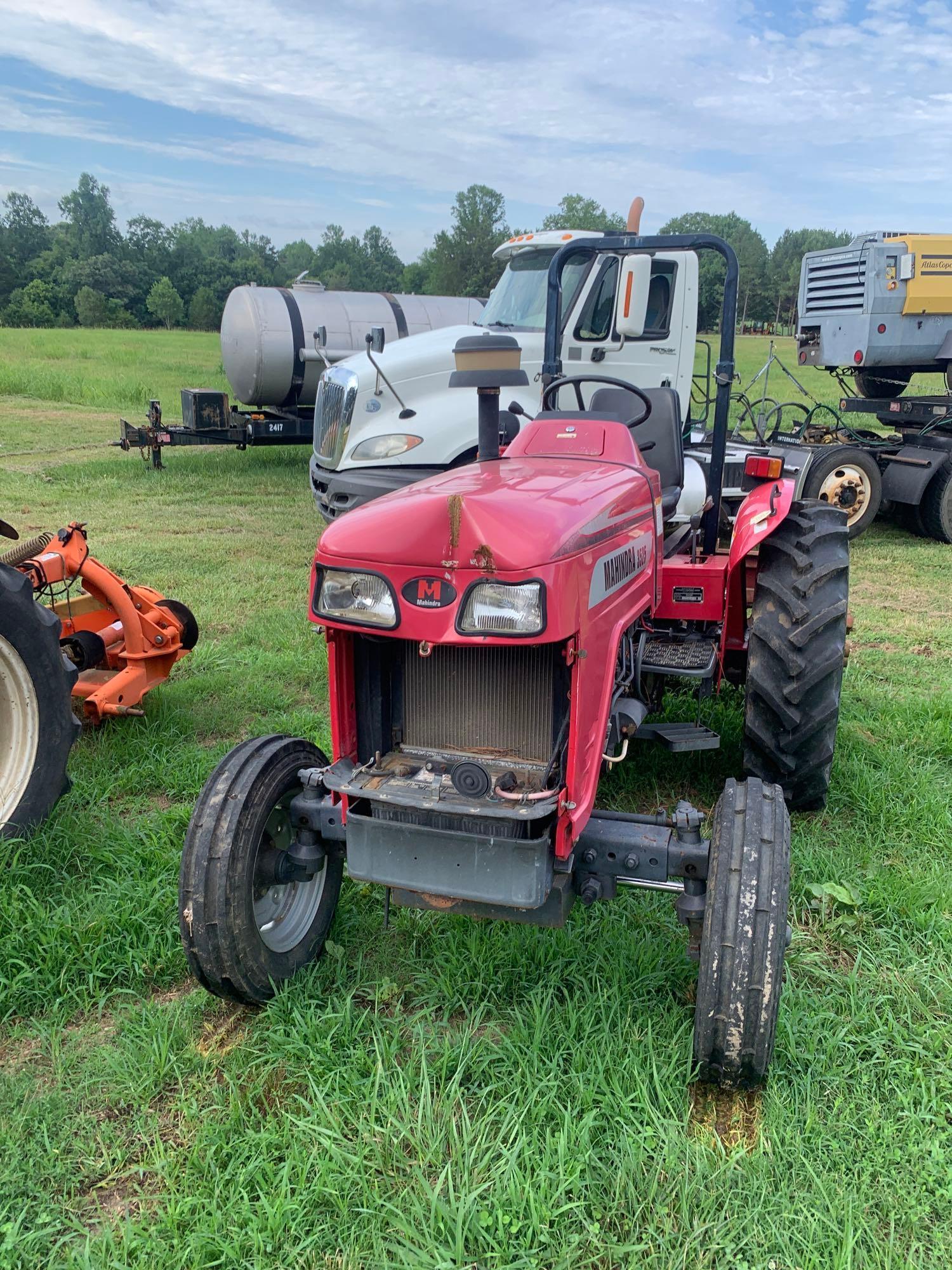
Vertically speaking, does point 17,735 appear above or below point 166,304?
below

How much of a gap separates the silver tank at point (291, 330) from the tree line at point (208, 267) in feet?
141

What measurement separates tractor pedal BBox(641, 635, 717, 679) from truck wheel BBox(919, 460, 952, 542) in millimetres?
6053

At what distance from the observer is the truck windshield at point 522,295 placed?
7.53 meters

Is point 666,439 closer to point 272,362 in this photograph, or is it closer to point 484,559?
point 484,559

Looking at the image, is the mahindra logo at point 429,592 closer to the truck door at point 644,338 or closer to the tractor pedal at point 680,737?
the tractor pedal at point 680,737

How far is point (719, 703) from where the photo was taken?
15.0 feet

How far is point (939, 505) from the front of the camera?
28.3ft

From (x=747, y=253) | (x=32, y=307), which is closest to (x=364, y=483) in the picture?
(x=32, y=307)

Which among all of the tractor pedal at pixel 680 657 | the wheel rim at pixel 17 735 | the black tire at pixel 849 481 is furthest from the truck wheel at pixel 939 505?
the wheel rim at pixel 17 735

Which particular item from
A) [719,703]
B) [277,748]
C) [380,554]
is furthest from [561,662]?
[719,703]

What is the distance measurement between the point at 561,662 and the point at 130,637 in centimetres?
239

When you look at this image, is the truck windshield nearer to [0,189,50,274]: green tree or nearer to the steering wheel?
the steering wheel

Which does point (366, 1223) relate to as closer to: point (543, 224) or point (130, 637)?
point (130, 637)

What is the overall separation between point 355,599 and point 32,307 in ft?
198
